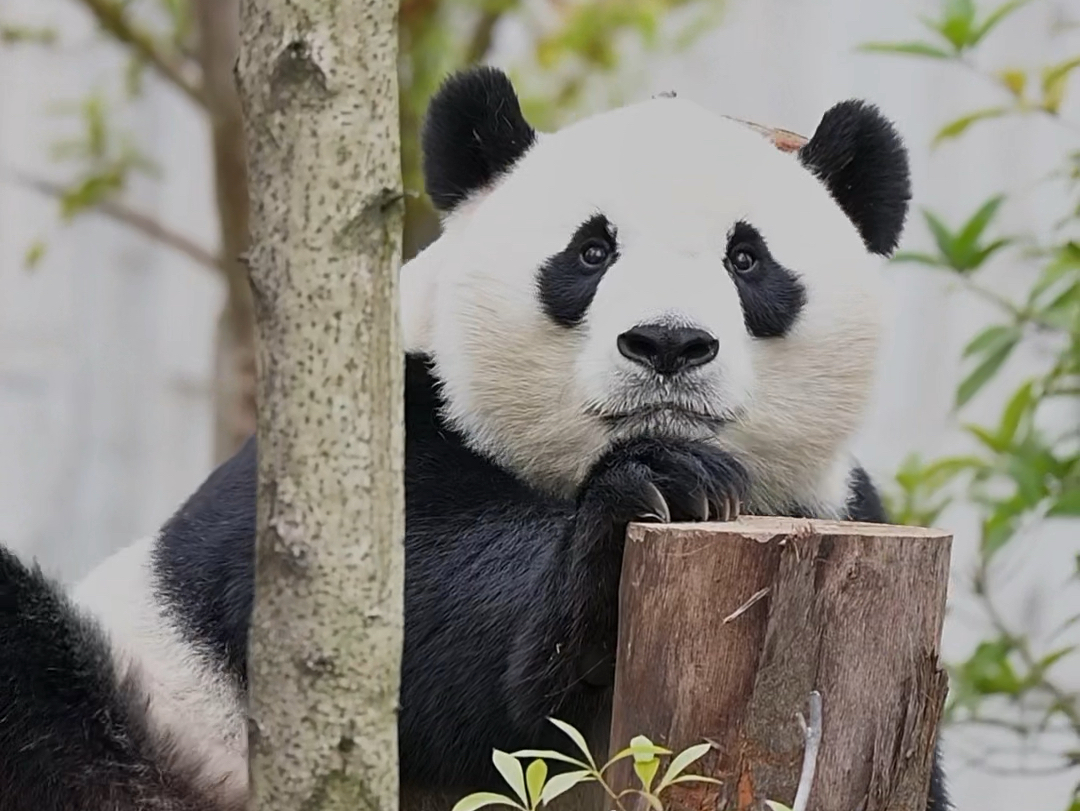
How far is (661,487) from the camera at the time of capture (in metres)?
1.68

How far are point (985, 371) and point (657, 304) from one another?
1123mm

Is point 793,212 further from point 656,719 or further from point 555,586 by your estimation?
point 656,719

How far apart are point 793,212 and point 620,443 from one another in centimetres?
44

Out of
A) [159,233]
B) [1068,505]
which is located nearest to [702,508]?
[1068,505]

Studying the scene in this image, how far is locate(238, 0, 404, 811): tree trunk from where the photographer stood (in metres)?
1.24

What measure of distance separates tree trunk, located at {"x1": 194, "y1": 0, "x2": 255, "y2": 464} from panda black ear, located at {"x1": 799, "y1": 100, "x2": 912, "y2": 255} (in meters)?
1.86

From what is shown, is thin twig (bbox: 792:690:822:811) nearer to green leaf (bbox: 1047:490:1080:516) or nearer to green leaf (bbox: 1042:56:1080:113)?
green leaf (bbox: 1047:490:1080:516)

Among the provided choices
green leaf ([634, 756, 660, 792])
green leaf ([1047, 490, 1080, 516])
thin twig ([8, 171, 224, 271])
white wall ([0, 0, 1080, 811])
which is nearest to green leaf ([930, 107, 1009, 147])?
green leaf ([1047, 490, 1080, 516])

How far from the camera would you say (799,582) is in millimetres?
1500

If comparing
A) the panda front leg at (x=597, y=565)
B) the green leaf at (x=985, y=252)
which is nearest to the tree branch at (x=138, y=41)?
the green leaf at (x=985, y=252)

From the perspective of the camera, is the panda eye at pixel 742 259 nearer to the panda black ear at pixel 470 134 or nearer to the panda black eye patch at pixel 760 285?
the panda black eye patch at pixel 760 285

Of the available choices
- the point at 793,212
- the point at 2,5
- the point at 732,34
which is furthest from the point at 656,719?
the point at 2,5

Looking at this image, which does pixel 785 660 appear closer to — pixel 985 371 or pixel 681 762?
pixel 681 762

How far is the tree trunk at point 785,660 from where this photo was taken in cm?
149
